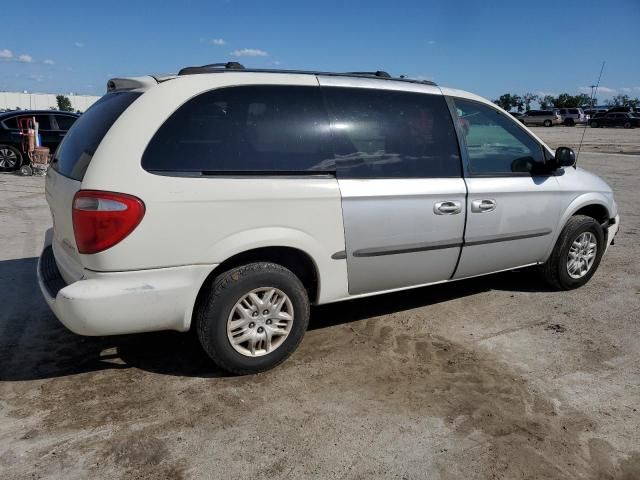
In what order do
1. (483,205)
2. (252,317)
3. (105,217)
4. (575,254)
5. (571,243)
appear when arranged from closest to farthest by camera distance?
1. (105,217)
2. (252,317)
3. (483,205)
4. (571,243)
5. (575,254)

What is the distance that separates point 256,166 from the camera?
10.6ft

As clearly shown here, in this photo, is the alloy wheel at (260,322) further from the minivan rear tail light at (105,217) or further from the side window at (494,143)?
the side window at (494,143)

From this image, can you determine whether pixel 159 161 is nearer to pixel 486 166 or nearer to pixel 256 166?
→ pixel 256 166

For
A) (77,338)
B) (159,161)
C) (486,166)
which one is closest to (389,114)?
(486,166)

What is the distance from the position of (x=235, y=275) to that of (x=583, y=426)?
216 centimetres

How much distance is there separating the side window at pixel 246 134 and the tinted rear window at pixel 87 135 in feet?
1.13

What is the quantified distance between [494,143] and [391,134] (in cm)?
117

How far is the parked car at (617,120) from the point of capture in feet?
157

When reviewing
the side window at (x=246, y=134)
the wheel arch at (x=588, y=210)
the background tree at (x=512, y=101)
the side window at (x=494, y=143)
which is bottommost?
the background tree at (x=512, y=101)

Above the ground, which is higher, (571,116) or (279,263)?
(279,263)

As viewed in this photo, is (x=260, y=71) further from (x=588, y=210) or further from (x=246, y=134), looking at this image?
(x=588, y=210)

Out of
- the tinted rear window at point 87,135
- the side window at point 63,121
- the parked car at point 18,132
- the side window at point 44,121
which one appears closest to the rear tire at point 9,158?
the parked car at point 18,132

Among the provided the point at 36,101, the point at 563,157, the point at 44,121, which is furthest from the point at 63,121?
the point at 36,101

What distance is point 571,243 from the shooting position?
4.91 meters
